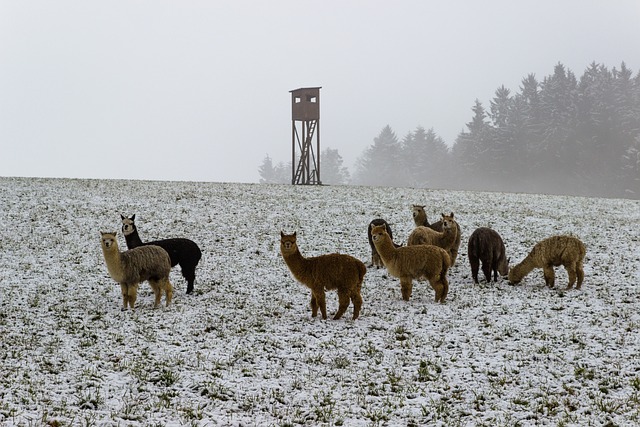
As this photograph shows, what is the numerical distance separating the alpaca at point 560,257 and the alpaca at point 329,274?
497 cm

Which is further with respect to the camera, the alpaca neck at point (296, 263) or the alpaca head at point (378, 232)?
the alpaca head at point (378, 232)

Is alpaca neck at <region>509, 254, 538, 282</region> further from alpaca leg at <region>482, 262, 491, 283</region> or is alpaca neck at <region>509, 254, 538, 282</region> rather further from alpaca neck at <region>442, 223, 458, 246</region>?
alpaca neck at <region>442, 223, 458, 246</region>

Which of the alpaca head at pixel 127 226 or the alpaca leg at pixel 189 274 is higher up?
the alpaca head at pixel 127 226

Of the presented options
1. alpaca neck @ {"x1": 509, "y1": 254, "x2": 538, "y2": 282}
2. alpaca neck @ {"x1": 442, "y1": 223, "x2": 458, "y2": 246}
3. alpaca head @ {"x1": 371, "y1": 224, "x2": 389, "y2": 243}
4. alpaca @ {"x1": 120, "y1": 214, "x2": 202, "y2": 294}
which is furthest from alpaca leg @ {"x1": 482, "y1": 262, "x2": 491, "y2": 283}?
alpaca @ {"x1": 120, "y1": 214, "x2": 202, "y2": 294}

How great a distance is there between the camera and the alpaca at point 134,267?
11.0 m

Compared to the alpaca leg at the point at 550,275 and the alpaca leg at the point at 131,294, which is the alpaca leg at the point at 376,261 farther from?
the alpaca leg at the point at 131,294

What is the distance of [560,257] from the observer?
12.8 m

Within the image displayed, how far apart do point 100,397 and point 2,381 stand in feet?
5.09

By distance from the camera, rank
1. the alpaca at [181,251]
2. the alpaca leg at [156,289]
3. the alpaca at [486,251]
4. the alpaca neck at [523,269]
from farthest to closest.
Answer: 1. the alpaca at [486,251]
2. the alpaca neck at [523,269]
3. the alpaca at [181,251]
4. the alpaca leg at [156,289]

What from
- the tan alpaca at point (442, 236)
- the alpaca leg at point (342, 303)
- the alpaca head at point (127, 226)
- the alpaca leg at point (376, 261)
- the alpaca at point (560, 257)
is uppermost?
the alpaca head at point (127, 226)

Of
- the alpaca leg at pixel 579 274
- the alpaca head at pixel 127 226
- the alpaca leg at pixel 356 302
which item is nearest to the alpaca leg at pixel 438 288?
the alpaca leg at pixel 356 302

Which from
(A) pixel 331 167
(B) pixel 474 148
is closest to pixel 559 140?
(B) pixel 474 148

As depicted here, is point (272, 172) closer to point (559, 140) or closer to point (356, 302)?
point (559, 140)

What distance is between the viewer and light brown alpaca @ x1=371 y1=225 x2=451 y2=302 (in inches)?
459
